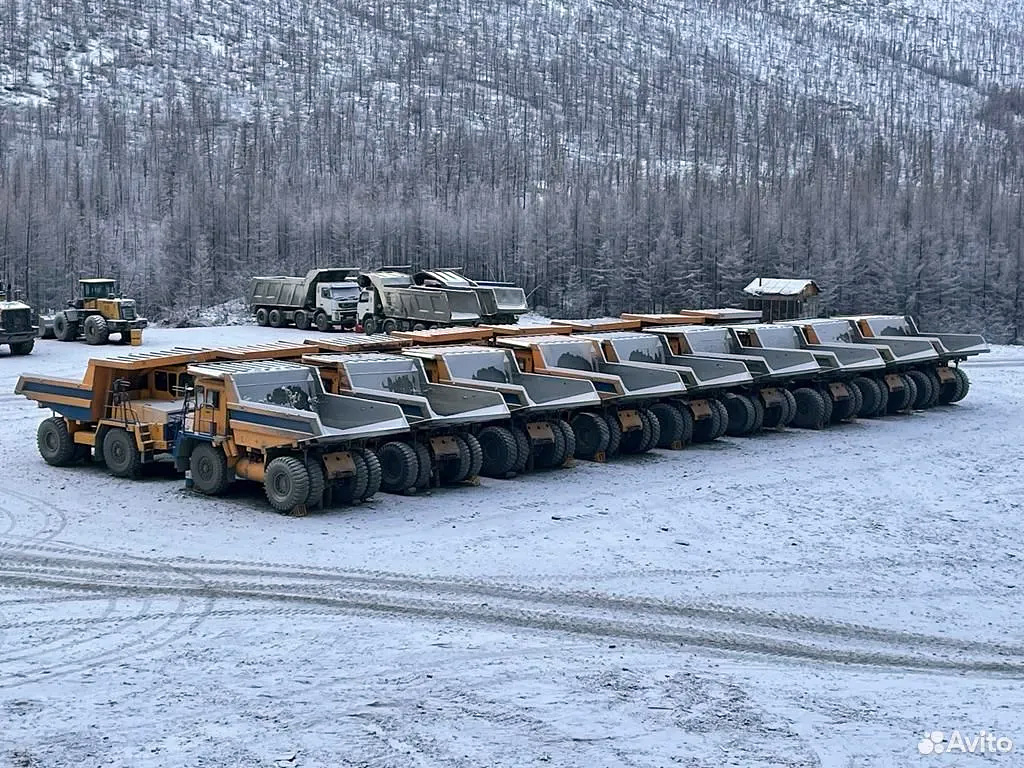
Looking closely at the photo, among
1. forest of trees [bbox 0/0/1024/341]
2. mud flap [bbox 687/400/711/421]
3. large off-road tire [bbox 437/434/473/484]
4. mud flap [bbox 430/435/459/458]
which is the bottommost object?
large off-road tire [bbox 437/434/473/484]

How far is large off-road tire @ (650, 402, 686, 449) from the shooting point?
19328 millimetres

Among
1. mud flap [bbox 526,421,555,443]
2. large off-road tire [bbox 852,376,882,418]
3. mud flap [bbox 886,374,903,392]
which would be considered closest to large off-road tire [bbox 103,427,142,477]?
mud flap [bbox 526,421,555,443]

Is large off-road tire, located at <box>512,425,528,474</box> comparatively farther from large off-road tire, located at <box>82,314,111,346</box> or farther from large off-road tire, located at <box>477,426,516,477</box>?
large off-road tire, located at <box>82,314,111,346</box>

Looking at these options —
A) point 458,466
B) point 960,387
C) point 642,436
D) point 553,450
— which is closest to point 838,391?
point 960,387

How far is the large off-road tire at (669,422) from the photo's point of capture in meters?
19.3

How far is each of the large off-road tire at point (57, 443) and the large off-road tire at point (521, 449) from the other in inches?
239

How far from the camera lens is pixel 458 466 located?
16.1m

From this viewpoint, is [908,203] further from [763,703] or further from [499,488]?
[763,703]

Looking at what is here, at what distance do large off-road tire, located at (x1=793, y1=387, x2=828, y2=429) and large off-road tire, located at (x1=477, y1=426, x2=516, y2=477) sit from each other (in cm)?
736

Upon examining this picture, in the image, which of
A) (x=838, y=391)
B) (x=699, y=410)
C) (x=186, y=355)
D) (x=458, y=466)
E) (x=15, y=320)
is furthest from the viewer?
(x=15, y=320)

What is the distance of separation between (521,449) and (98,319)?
2057 centimetres

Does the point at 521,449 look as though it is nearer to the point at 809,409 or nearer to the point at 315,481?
the point at 315,481

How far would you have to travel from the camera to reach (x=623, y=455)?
19.0m

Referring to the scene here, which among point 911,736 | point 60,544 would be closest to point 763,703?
point 911,736
